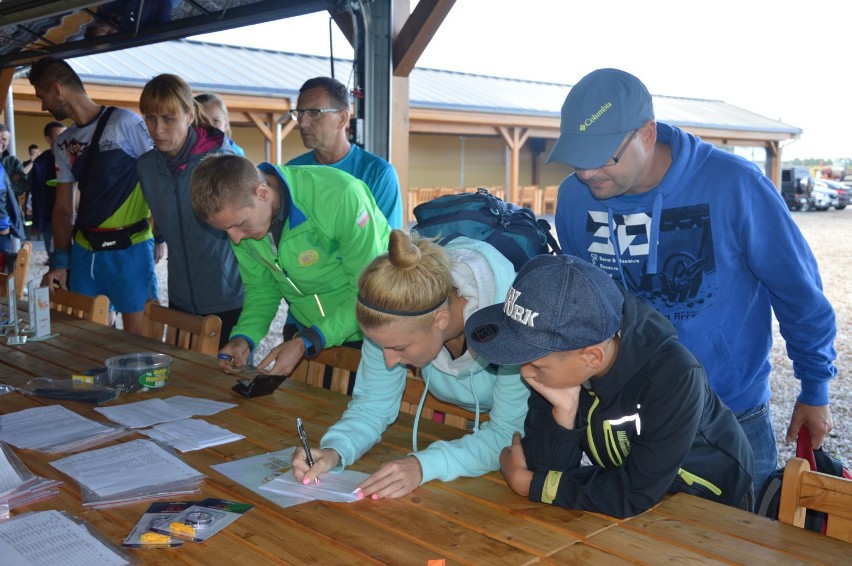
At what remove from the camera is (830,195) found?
24594 millimetres

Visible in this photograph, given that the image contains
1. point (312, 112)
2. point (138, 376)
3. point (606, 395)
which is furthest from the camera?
point (312, 112)

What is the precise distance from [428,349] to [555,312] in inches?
15.5

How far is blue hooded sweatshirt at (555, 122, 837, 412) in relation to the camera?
1.81 m

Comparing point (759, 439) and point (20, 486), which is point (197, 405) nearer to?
point (20, 486)

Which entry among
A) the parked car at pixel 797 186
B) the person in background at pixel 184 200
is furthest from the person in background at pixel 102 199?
the parked car at pixel 797 186

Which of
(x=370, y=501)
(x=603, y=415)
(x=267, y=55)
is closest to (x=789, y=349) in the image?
(x=603, y=415)

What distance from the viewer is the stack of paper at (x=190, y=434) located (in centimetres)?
182

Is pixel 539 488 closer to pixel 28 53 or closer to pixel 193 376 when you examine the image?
pixel 193 376

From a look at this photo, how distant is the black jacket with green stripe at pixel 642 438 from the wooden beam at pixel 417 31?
2720 mm

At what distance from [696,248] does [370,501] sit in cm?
100

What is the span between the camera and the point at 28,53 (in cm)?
665

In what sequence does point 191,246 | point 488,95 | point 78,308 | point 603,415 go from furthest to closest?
point 488,95 < point 78,308 < point 191,246 < point 603,415

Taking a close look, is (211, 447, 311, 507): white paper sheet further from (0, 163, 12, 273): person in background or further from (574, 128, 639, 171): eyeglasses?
(0, 163, 12, 273): person in background

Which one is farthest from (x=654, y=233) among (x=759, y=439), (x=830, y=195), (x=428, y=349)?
(x=830, y=195)
